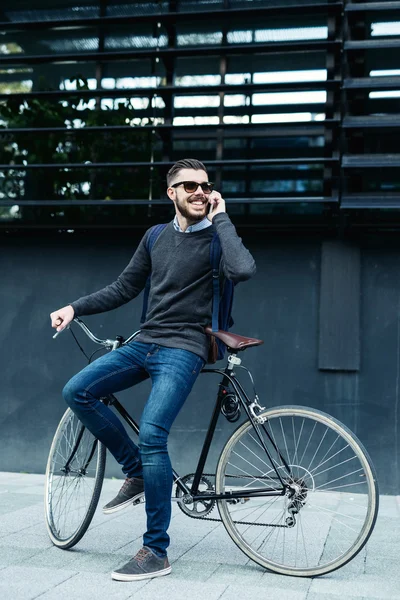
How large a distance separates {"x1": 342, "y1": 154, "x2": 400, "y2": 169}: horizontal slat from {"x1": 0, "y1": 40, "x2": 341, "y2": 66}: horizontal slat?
910 millimetres

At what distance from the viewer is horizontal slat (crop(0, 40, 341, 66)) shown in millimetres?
6316

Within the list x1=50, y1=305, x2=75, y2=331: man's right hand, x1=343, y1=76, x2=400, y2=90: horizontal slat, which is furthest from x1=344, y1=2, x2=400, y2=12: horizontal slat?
x1=50, y1=305, x2=75, y2=331: man's right hand

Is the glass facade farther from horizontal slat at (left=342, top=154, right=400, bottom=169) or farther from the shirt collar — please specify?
the shirt collar

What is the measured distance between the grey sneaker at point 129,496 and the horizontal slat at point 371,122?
10.8 feet

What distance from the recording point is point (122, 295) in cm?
452

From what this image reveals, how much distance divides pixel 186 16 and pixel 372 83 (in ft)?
5.31

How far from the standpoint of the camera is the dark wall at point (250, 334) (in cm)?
618

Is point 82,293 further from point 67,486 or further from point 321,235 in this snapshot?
point 67,486

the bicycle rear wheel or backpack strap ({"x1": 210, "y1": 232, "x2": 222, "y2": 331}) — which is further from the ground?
backpack strap ({"x1": 210, "y1": 232, "x2": 222, "y2": 331})

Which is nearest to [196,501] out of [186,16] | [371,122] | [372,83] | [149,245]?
[149,245]

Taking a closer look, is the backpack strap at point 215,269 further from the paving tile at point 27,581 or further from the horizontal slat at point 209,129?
the horizontal slat at point 209,129

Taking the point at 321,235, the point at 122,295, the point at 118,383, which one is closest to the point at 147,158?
the point at 321,235

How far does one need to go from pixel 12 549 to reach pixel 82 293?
2.79 m

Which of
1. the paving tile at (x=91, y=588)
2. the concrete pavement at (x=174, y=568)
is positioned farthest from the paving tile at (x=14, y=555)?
the paving tile at (x=91, y=588)
